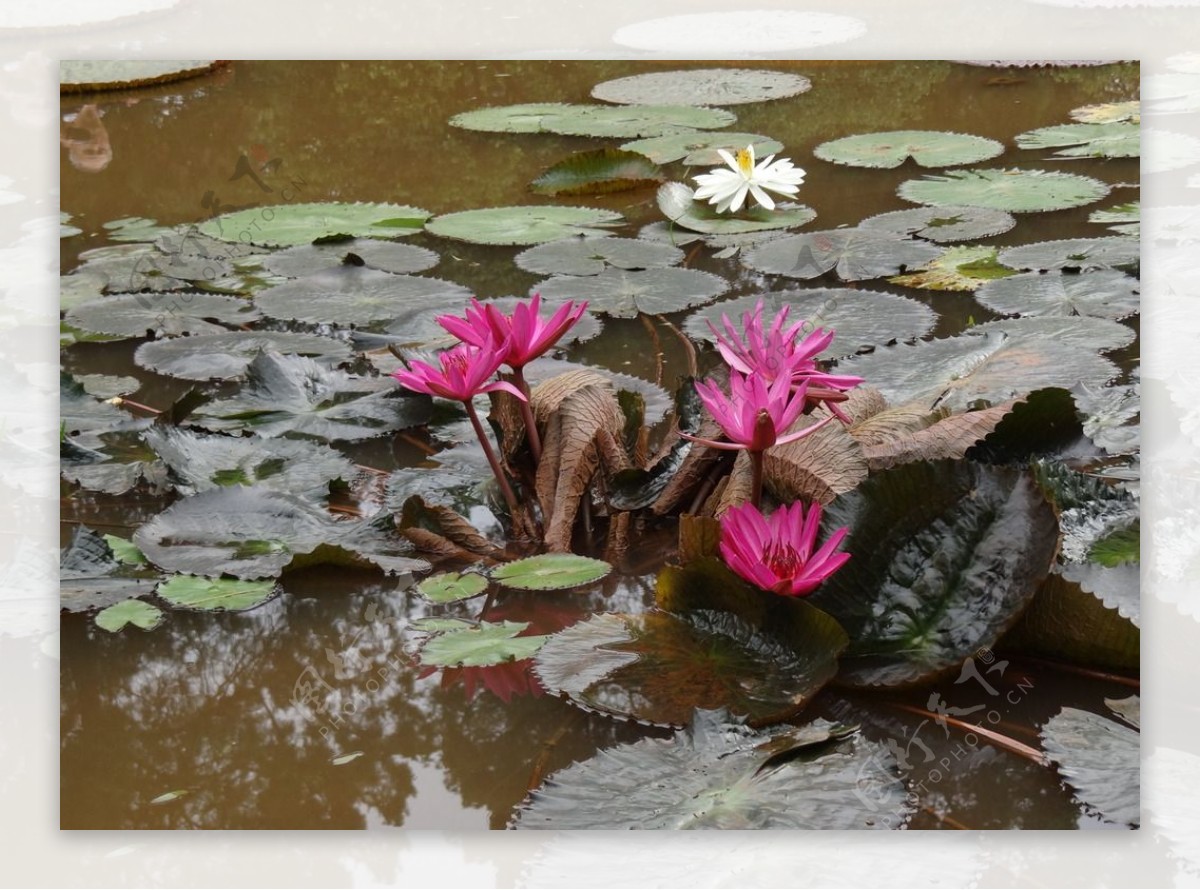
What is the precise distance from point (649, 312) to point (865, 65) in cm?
133

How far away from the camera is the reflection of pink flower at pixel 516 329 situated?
74.9 inches

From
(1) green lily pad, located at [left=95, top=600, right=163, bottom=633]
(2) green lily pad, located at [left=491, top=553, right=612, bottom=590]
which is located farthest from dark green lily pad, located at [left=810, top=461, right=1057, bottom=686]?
(1) green lily pad, located at [left=95, top=600, right=163, bottom=633]

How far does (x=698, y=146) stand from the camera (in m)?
4.11

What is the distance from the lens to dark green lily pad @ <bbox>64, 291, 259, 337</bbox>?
293 centimetres

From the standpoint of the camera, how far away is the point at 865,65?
149 inches

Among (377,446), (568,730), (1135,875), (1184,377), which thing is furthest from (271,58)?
(1135,875)

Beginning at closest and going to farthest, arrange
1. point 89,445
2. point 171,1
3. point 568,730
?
point 568,730 < point 171,1 < point 89,445

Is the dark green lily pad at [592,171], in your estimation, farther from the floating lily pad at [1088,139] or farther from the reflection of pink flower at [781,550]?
the reflection of pink flower at [781,550]

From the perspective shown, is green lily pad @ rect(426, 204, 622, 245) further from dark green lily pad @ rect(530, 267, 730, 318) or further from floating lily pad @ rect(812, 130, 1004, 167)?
floating lily pad @ rect(812, 130, 1004, 167)

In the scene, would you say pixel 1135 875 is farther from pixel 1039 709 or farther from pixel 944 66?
pixel 944 66

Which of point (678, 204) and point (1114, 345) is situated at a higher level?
point (678, 204)

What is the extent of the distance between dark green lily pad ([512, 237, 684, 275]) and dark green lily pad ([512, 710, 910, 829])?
1779 mm

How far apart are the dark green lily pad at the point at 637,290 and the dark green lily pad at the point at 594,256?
4 cm

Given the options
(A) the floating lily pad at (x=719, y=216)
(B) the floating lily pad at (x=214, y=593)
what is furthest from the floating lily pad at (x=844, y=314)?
(B) the floating lily pad at (x=214, y=593)
